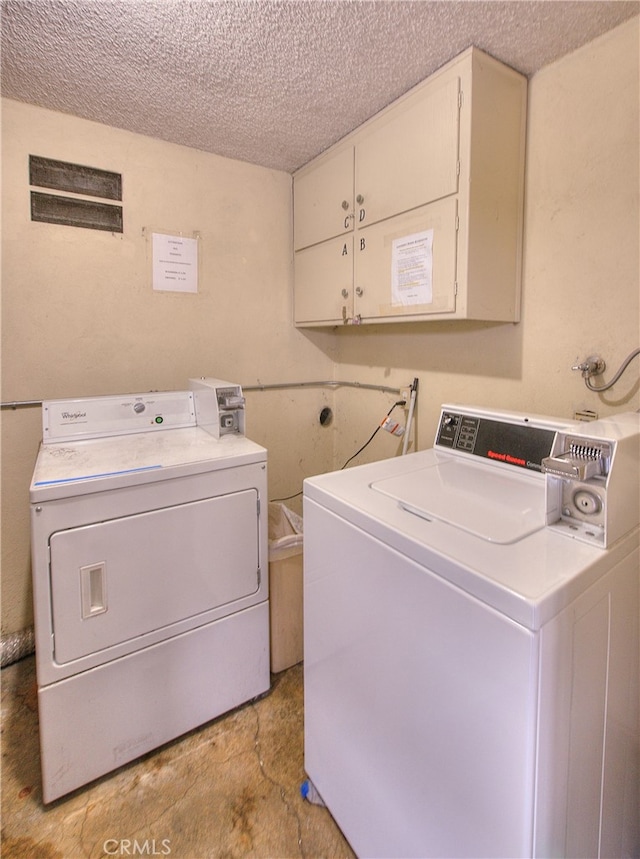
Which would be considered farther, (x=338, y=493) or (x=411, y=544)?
(x=338, y=493)

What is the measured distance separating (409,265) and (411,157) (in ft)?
1.24

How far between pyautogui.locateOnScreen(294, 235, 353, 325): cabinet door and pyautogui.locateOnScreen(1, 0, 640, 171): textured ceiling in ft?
1.67

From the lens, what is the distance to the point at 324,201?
210cm

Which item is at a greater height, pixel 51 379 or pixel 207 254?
pixel 207 254

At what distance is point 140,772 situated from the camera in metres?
1.44

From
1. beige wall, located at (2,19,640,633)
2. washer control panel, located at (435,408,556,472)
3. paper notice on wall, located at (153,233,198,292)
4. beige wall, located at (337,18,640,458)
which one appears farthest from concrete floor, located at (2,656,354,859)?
paper notice on wall, located at (153,233,198,292)

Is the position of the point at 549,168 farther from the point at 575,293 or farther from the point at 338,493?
the point at 338,493

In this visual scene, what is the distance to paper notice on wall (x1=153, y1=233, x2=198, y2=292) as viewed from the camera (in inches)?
80.8

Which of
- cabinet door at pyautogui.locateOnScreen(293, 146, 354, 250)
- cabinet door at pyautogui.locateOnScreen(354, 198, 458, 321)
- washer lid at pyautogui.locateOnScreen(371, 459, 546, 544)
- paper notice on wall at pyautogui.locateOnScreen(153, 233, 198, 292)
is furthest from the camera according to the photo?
paper notice on wall at pyautogui.locateOnScreen(153, 233, 198, 292)

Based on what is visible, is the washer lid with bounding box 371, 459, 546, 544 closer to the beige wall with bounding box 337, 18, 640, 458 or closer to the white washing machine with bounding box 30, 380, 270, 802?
the beige wall with bounding box 337, 18, 640, 458

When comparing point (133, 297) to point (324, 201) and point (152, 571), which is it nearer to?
point (324, 201)

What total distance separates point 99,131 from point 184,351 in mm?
975

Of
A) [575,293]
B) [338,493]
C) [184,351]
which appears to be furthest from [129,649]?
[575,293]

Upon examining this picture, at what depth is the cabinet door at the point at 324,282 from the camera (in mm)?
2004
